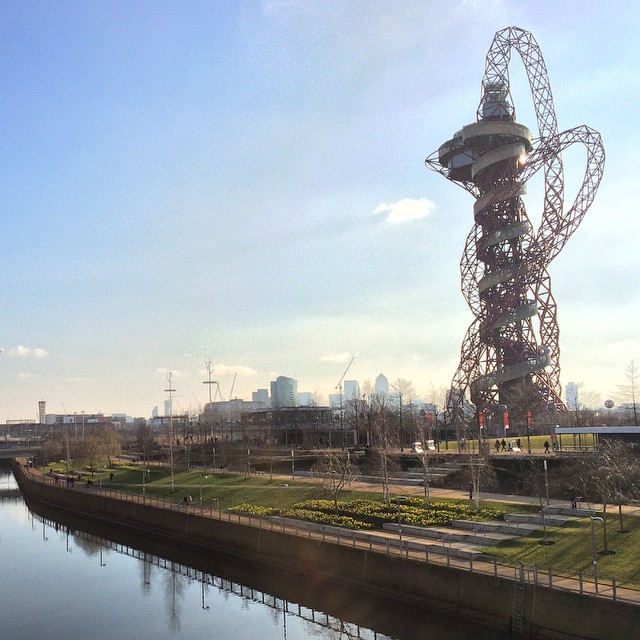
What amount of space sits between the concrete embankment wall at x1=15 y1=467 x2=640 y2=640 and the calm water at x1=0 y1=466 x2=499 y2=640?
75cm

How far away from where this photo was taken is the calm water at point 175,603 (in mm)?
33312

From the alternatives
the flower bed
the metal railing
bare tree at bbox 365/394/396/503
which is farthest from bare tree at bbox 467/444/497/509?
the metal railing

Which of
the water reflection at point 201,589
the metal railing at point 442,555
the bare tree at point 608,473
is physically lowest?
the water reflection at point 201,589

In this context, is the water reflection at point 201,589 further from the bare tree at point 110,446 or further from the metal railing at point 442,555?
the bare tree at point 110,446

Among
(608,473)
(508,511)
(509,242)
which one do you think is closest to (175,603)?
(508,511)

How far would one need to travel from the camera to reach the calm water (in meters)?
33.3

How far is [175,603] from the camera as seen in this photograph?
3959 centimetres

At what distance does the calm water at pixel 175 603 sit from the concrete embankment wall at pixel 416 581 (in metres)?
0.75

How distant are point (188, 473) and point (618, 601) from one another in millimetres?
59187

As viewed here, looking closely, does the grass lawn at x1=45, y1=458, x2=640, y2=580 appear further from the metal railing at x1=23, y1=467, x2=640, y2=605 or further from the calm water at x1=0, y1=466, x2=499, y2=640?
the calm water at x1=0, y1=466, x2=499, y2=640

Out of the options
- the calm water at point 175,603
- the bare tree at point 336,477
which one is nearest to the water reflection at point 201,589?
the calm water at point 175,603

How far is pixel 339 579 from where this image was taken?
37969 millimetres

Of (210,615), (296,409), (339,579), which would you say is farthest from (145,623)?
(296,409)

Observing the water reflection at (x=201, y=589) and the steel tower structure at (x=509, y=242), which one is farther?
the steel tower structure at (x=509, y=242)
